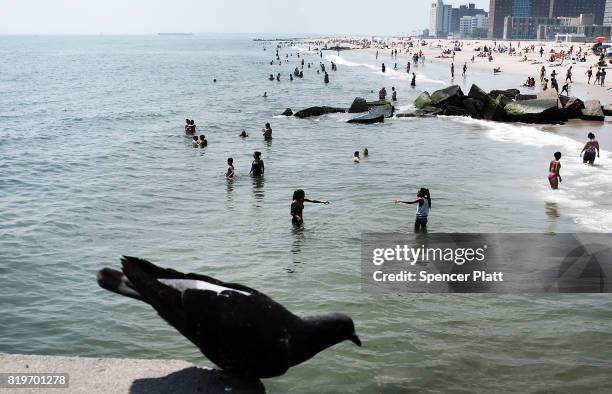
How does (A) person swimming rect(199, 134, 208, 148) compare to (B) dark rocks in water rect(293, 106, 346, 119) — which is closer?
(A) person swimming rect(199, 134, 208, 148)

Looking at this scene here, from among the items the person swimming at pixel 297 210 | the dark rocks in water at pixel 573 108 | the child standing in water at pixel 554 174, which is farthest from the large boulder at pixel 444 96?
the person swimming at pixel 297 210

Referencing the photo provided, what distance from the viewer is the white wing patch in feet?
19.8

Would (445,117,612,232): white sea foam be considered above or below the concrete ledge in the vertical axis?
below

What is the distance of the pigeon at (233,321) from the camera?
19.3 feet

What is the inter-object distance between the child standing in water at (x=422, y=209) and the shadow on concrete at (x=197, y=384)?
33.0ft

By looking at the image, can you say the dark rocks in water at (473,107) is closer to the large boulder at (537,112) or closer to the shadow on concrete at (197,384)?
the large boulder at (537,112)

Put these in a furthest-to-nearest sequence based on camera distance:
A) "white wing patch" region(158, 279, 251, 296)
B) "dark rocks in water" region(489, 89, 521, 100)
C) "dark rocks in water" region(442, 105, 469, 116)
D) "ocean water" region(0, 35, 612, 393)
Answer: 1. "dark rocks in water" region(489, 89, 521, 100)
2. "dark rocks in water" region(442, 105, 469, 116)
3. "ocean water" region(0, 35, 612, 393)
4. "white wing patch" region(158, 279, 251, 296)

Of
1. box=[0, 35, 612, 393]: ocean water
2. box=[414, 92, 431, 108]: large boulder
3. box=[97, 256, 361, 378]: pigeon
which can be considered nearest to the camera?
box=[97, 256, 361, 378]: pigeon

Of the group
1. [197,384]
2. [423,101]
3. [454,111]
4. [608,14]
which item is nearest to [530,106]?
[454,111]

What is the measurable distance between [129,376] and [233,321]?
1337mm

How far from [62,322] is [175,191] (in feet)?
37.7

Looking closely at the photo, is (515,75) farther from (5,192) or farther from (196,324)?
(196,324)

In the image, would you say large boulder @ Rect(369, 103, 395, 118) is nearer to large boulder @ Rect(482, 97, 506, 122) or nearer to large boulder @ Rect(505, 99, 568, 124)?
large boulder @ Rect(482, 97, 506, 122)

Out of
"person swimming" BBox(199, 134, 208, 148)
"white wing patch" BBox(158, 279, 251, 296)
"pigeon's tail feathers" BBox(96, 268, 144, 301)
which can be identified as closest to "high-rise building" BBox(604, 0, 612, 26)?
"person swimming" BBox(199, 134, 208, 148)
